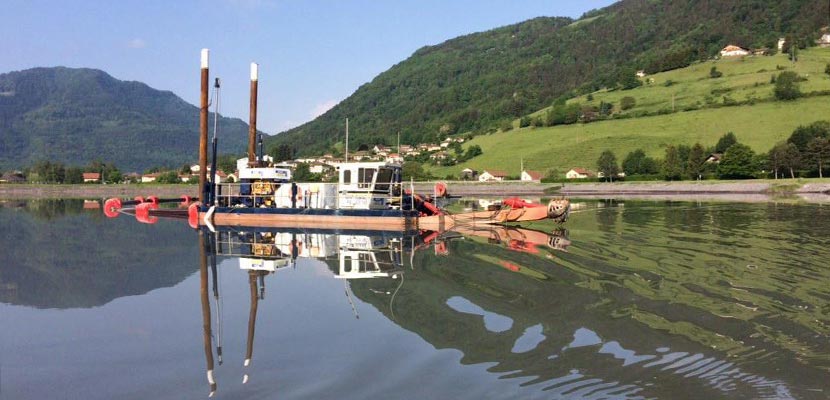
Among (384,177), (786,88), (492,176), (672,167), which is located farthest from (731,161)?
(384,177)

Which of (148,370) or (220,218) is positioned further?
(220,218)

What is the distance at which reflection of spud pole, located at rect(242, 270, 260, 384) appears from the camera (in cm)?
942

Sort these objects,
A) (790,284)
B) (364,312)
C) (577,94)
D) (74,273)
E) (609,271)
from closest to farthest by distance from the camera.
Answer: (364,312) → (790,284) → (609,271) → (74,273) → (577,94)

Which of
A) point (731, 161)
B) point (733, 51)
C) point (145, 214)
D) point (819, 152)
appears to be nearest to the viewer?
point (145, 214)

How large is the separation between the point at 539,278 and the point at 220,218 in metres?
24.7

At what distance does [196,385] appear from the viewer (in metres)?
8.31

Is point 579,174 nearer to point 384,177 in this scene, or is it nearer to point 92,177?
point 384,177

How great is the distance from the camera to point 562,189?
97625 mm

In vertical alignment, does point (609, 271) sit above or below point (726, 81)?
below

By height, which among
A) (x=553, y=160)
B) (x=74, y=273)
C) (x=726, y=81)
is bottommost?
(x=74, y=273)

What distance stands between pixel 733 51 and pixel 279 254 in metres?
187

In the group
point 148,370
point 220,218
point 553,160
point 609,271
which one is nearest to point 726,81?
point 553,160

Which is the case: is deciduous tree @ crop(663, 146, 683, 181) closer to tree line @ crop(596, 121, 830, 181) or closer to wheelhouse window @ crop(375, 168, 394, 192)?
tree line @ crop(596, 121, 830, 181)

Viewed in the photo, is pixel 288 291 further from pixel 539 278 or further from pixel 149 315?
pixel 539 278
